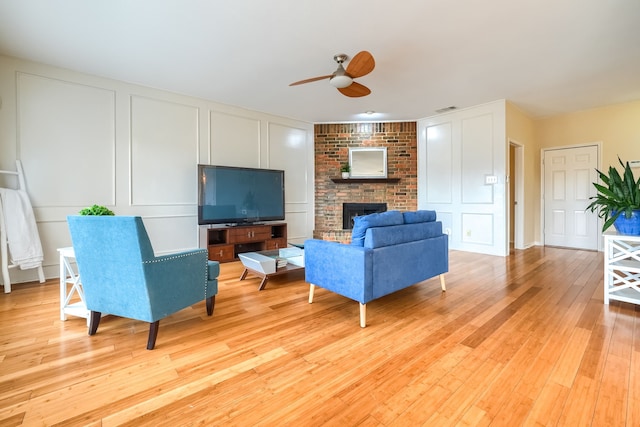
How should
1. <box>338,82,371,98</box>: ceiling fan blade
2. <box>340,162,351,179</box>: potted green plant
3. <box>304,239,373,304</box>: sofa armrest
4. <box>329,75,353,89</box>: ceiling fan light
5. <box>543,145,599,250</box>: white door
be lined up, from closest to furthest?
<box>304,239,373,304</box>: sofa armrest
<box>329,75,353,89</box>: ceiling fan light
<box>338,82,371,98</box>: ceiling fan blade
<box>543,145,599,250</box>: white door
<box>340,162,351,179</box>: potted green plant

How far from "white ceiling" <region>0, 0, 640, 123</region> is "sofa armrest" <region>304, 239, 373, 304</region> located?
76.8 inches

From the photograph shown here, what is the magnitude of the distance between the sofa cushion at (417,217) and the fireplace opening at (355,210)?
2964mm

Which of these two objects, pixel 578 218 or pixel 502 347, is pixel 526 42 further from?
pixel 578 218

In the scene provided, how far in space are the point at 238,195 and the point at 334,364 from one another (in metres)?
3.44

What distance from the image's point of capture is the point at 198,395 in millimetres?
1364

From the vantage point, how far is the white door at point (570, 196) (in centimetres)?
509

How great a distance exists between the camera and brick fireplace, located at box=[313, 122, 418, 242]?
575 cm

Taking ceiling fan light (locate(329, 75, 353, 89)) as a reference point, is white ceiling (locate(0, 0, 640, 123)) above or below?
above

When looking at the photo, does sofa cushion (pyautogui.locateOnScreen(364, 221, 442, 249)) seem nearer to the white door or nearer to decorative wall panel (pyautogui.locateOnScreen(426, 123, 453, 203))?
decorative wall panel (pyautogui.locateOnScreen(426, 123, 453, 203))

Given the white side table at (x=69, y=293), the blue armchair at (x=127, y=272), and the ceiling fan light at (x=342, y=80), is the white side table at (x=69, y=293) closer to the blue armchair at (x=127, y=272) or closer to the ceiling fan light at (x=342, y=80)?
the blue armchair at (x=127, y=272)

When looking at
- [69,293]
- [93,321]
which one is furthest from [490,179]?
[69,293]

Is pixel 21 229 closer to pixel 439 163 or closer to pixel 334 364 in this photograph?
pixel 334 364

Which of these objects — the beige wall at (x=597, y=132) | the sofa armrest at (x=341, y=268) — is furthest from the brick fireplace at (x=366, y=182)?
the sofa armrest at (x=341, y=268)

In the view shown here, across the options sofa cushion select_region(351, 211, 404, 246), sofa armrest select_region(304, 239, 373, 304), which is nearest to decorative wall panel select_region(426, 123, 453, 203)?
sofa cushion select_region(351, 211, 404, 246)
